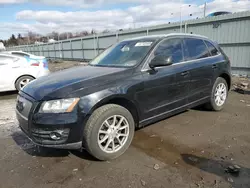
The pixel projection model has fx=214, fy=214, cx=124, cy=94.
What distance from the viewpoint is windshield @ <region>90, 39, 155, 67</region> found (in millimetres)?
3580

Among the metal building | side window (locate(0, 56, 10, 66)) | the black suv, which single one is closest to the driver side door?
the black suv

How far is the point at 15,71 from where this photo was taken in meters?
7.54

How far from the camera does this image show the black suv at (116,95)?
273cm

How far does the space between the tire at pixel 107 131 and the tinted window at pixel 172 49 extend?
4.21 feet

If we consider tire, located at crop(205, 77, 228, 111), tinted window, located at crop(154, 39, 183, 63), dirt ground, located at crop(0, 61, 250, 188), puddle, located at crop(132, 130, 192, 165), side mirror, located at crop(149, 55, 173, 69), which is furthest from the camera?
tire, located at crop(205, 77, 228, 111)

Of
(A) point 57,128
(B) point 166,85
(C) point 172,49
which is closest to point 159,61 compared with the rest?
(B) point 166,85

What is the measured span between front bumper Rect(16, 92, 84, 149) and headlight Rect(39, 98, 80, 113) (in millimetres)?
53

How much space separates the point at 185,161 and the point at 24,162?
7.62 ft

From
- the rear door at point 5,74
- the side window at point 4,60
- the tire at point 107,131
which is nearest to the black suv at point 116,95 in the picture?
the tire at point 107,131

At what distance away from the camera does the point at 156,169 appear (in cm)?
280

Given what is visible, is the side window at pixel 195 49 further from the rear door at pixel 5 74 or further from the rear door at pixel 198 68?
the rear door at pixel 5 74

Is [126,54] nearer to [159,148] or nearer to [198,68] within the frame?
[198,68]

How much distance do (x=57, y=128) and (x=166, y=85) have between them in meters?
1.90

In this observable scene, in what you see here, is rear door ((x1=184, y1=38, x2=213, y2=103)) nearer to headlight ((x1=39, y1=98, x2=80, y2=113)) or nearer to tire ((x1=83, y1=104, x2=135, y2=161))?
tire ((x1=83, y1=104, x2=135, y2=161))
